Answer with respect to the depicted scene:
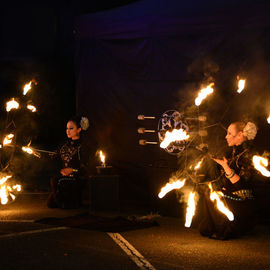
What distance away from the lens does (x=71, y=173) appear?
8.53 metres

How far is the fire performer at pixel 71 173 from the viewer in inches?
334

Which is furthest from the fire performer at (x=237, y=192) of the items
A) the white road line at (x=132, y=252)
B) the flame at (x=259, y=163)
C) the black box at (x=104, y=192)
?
A: the black box at (x=104, y=192)

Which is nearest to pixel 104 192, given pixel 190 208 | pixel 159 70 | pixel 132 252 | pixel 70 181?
pixel 70 181

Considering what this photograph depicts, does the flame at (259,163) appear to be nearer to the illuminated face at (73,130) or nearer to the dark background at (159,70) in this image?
the dark background at (159,70)

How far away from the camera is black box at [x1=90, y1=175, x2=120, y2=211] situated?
8.19 meters

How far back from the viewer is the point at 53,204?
336 inches

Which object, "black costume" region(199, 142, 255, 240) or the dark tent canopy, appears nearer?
"black costume" region(199, 142, 255, 240)

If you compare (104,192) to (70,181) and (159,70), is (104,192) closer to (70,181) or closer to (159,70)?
(70,181)

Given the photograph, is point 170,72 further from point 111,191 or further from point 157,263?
point 157,263

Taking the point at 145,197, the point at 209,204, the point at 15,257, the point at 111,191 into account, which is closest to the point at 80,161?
the point at 111,191

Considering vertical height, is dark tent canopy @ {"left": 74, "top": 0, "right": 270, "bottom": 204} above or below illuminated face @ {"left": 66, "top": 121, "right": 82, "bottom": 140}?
above

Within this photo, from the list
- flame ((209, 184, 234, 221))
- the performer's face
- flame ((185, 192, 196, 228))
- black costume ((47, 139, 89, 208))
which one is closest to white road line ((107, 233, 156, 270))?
flame ((185, 192, 196, 228))

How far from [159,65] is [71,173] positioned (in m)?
2.53

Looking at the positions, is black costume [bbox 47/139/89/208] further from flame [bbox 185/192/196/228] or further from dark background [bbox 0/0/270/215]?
flame [bbox 185/192/196/228]
